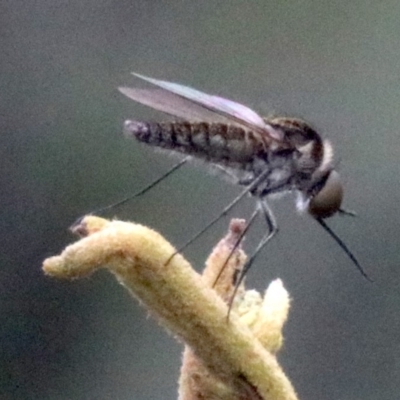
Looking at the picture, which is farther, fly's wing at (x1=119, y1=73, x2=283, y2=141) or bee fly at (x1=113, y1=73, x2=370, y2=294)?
bee fly at (x1=113, y1=73, x2=370, y2=294)

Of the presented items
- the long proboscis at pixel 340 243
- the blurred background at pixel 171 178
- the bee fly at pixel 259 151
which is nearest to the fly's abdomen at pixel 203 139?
the bee fly at pixel 259 151

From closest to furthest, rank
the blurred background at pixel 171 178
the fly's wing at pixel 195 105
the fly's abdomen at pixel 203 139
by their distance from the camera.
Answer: the fly's wing at pixel 195 105 → the fly's abdomen at pixel 203 139 → the blurred background at pixel 171 178

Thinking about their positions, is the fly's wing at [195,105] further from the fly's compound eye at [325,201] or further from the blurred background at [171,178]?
the blurred background at [171,178]

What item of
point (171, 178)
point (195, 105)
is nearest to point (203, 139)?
point (195, 105)

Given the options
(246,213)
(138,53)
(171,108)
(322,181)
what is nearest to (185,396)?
(171,108)

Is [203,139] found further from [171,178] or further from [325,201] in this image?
[171,178]

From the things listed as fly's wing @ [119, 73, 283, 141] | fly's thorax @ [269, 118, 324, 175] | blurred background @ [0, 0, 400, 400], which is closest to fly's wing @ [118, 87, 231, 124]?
fly's wing @ [119, 73, 283, 141]

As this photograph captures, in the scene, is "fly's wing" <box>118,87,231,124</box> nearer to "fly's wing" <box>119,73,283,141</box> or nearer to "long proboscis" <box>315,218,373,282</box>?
"fly's wing" <box>119,73,283,141</box>
